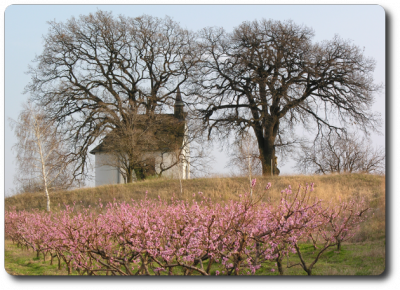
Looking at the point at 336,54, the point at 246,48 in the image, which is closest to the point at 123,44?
the point at 246,48

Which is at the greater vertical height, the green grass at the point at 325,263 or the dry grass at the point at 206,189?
the dry grass at the point at 206,189

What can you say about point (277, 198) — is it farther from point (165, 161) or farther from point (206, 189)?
point (165, 161)

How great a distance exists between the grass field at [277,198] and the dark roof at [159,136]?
2876 mm

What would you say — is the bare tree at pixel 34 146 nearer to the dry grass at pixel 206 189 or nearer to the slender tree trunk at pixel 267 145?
the dry grass at pixel 206 189

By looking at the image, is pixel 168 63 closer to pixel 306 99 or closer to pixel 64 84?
pixel 64 84

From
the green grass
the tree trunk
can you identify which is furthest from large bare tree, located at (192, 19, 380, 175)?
the green grass

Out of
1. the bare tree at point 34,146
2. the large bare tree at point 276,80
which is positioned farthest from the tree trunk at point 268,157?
the bare tree at point 34,146

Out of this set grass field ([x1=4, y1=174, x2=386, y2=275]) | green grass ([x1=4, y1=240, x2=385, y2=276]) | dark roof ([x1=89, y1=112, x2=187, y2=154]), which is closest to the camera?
green grass ([x1=4, y1=240, x2=385, y2=276])

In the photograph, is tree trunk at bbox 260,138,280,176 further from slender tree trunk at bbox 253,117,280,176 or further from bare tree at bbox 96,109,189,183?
bare tree at bbox 96,109,189,183

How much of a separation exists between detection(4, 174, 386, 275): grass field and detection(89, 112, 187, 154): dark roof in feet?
9.43

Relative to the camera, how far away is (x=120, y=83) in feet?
86.4

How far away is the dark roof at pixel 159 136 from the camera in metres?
23.1

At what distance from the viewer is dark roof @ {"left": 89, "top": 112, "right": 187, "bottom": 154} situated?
23.1 metres
